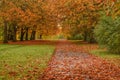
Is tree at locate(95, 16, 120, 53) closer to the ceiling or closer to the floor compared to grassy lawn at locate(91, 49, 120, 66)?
closer to the ceiling

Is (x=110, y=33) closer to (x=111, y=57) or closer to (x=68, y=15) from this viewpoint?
(x=111, y=57)

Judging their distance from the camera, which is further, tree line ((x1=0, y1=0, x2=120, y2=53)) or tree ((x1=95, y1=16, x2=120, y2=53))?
tree line ((x1=0, y1=0, x2=120, y2=53))

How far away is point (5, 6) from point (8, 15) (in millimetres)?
3804

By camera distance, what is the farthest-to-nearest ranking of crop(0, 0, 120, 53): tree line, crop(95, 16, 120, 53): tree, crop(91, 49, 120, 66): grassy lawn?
crop(0, 0, 120, 53): tree line → crop(95, 16, 120, 53): tree → crop(91, 49, 120, 66): grassy lawn


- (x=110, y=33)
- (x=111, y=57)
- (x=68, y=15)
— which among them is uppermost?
(x=68, y=15)

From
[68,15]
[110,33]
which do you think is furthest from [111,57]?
[68,15]

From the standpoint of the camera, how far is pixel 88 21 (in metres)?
36.7

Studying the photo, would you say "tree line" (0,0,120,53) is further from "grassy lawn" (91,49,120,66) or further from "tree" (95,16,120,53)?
"grassy lawn" (91,49,120,66)

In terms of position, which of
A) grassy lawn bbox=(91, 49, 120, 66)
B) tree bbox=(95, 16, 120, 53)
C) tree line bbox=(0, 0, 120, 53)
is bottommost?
grassy lawn bbox=(91, 49, 120, 66)

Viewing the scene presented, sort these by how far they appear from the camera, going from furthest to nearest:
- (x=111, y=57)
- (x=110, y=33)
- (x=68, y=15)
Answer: (x=68, y=15) < (x=110, y=33) < (x=111, y=57)

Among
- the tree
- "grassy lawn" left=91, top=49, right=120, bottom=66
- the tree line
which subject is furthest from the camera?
the tree line

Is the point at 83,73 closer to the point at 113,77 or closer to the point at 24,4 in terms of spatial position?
the point at 113,77

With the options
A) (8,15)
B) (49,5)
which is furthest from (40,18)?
(8,15)

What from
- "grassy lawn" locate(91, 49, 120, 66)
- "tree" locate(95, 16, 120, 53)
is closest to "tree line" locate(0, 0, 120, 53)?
"tree" locate(95, 16, 120, 53)
